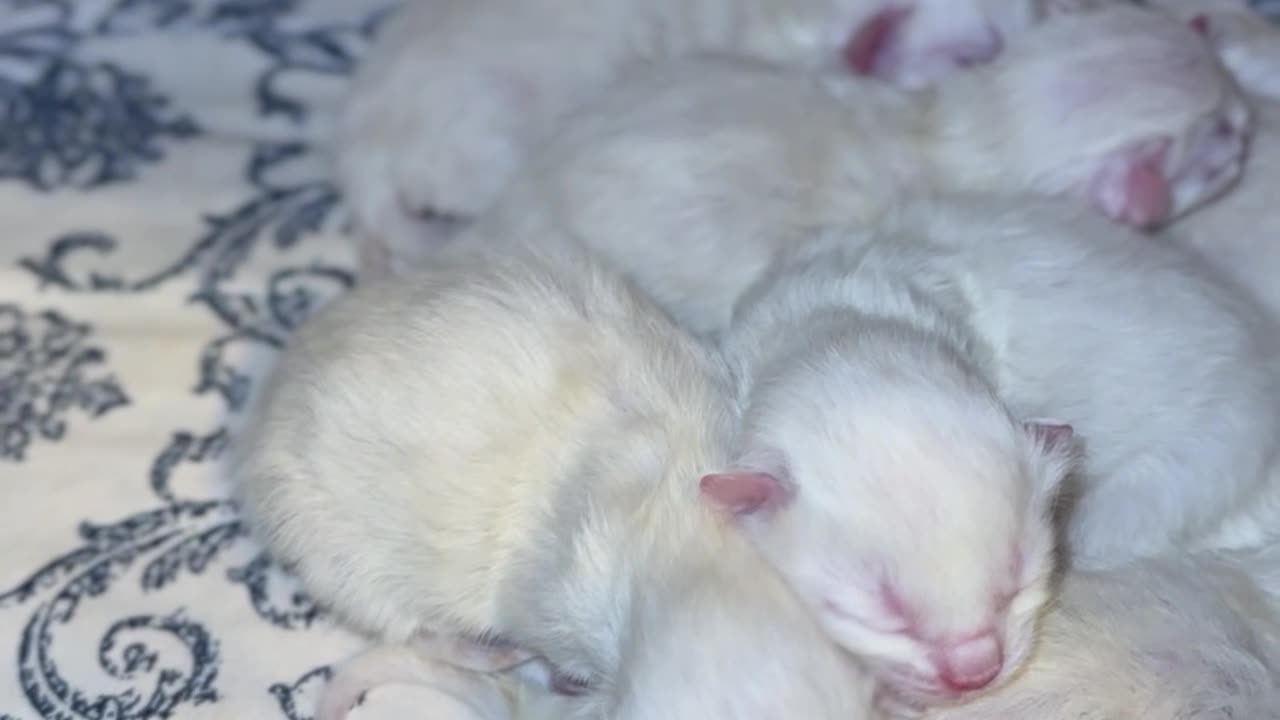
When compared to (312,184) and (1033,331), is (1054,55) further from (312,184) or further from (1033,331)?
(312,184)

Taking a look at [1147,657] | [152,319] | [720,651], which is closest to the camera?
[720,651]

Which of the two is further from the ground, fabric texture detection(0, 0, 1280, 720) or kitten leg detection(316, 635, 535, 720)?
fabric texture detection(0, 0, 1280, 720)

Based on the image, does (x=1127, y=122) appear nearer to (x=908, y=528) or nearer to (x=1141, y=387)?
(x=1141, y=387)

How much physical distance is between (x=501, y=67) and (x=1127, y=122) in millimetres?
715

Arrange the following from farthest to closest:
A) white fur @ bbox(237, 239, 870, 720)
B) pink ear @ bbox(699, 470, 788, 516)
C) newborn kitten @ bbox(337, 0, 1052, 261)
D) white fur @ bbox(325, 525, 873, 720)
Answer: newborn kitten @ bbox(337, 0, 1052, 261), white fur @ bbox(237, 239, 870, 720), pink ear @ bbox(699, 470, 788, 516), white fur @ bbox(325, 525, 873, 720)

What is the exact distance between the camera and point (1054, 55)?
197 cm

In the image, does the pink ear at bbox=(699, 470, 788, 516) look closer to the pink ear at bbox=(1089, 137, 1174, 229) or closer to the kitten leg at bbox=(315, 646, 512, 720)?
the kitten leg at bbox=(315, 646, 512, 720)

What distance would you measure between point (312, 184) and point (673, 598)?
1.10 metres

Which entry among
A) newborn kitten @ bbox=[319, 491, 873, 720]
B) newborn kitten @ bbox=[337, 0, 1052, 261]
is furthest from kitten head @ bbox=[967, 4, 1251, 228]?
newborn kitten @ bbox=[319, 491, 873, 720]

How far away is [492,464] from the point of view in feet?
5.13

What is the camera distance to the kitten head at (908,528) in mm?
1347

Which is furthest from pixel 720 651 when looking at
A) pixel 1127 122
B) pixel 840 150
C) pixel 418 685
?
pixel 1127 122

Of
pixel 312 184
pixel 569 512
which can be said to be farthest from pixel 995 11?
pixel 569 512

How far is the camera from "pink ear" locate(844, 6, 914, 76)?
89.8 inches
